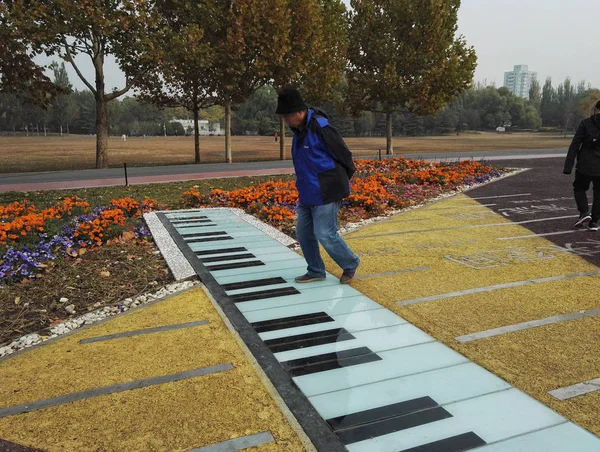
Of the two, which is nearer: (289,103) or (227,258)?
(289,103)

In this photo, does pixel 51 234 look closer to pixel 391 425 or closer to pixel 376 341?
pixel 376 341

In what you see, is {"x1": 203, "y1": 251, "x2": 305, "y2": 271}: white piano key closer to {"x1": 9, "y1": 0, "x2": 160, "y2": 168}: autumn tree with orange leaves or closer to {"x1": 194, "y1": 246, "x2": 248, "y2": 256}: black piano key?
{"x1": 194, "y1": 246, "x2": 248, "y2": 256}: black piano key

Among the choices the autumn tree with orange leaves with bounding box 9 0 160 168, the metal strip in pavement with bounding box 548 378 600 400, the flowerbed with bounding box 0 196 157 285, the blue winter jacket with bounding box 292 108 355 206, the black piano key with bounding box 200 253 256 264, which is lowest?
the metal strip in pavement with bounding box 548 378 600 400

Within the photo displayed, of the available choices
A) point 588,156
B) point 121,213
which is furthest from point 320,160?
point 588,156

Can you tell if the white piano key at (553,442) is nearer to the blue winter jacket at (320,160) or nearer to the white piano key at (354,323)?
the white piano key at (354,323)

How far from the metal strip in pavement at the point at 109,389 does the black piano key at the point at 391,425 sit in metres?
1.06

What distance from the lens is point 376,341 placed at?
3.60 meters

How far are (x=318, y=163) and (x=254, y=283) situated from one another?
5.02 ft

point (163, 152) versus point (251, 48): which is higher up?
point (251, 48)

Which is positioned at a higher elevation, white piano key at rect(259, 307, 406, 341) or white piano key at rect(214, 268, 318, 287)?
white piano key at rect(214, 268, 318, 287)

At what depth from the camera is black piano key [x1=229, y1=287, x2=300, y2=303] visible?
4.54 meters

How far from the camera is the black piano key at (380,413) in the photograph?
8.55ft

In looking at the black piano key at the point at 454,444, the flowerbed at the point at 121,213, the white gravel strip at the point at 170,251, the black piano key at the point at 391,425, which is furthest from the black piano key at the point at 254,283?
the black piano key at the point at 454,444

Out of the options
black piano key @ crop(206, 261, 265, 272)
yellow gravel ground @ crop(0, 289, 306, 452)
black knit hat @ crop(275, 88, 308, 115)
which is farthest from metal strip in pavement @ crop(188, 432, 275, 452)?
black piano key @ crop(206, 261, 265, 272)
